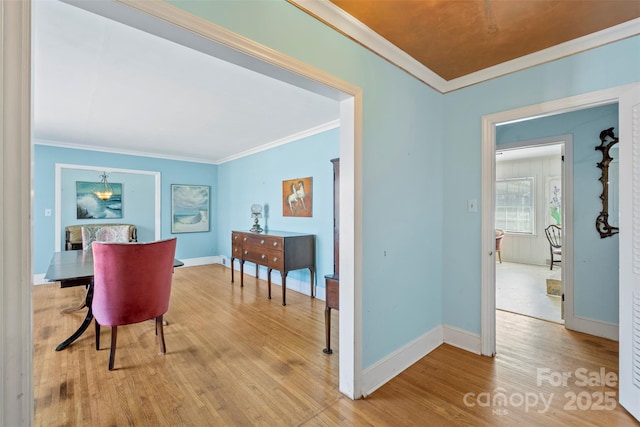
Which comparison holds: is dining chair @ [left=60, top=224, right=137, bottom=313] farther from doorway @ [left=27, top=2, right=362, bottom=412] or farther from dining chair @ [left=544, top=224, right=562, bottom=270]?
dining chair @ [left=544, top=224, right=562, bottom=270]

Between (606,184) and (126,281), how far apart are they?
426 cm

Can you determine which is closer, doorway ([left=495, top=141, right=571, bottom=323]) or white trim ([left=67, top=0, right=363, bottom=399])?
white trim ([left=67, top=0, right=363, bottom=399])

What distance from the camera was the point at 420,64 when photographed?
2289 mm

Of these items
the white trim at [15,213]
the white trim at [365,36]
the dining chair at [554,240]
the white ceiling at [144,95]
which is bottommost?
the dining chair at [554,240]

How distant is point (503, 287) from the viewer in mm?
4523

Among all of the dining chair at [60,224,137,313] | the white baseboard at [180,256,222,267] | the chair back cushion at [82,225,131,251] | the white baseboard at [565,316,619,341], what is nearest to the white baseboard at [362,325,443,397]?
the white baseboard at [565,316,619,341]

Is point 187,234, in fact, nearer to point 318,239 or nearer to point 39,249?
point 39,249

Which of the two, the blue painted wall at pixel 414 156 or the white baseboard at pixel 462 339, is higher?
the blue painted wall at pixel 414 156

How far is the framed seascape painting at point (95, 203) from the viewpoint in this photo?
5423mm

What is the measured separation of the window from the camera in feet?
21.6

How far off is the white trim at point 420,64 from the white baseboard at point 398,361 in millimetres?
2151

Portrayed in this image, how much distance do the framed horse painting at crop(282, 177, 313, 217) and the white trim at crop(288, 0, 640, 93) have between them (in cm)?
224

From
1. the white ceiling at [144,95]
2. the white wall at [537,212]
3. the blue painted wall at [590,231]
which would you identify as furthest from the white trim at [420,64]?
the white wall at [537,212]

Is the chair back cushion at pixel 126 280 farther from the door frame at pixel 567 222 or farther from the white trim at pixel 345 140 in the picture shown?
the door frame at pixel 567 222
